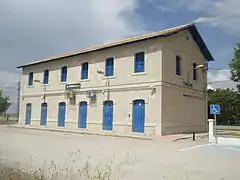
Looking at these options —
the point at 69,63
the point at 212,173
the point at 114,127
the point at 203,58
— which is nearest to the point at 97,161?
the point at 212,173

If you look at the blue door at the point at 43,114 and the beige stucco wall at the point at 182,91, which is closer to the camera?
the beige stucco wall at the point at 182,91

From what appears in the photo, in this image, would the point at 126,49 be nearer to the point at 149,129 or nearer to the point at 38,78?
the point at 149,129

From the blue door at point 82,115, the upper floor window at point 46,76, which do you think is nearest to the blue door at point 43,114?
the upper floor window at point 46,76

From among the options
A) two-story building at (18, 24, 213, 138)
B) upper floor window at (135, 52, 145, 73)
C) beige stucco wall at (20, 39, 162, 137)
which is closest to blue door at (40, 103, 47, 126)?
two-story building at (18, 24, 213, 138)

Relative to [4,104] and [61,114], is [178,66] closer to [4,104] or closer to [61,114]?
[61,114]

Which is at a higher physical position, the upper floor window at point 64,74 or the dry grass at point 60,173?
the upper floor window at point 64,74

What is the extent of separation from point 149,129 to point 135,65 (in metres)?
4.70

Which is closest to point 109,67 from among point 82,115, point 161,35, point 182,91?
point 82,115

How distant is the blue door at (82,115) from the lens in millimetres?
22964

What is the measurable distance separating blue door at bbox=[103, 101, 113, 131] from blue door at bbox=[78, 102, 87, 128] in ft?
7.15

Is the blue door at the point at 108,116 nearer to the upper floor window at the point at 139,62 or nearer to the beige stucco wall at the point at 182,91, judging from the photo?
the upper floor window at the point at 139,62

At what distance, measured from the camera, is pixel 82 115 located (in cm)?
2327

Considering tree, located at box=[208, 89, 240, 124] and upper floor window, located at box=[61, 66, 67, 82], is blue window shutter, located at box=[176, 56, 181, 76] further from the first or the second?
tree, located at box=[208, 89, 240, 124]

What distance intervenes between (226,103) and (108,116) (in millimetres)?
32268
